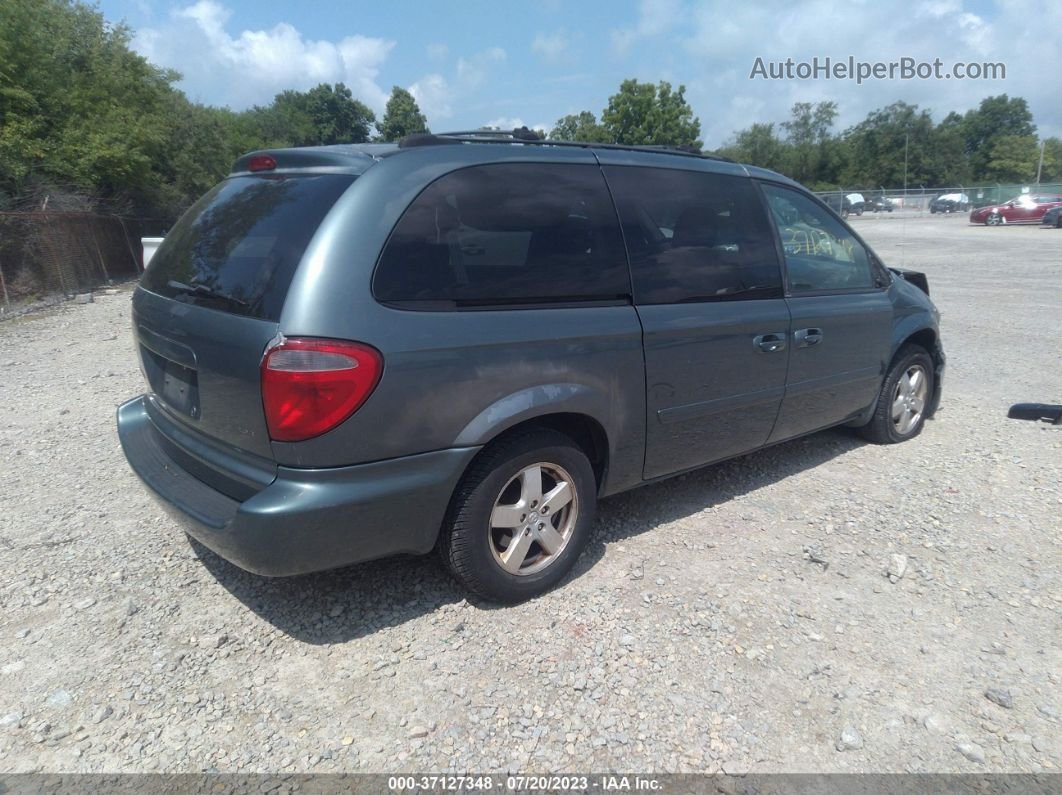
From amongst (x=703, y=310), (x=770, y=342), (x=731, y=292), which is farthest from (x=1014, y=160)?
(x=703, y=310)

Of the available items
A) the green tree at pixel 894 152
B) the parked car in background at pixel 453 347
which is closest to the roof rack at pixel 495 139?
the parked car in background at pixel 453 347

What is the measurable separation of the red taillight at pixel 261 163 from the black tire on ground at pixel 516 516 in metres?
1.50

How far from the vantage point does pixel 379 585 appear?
3238mm

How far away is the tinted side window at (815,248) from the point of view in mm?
4039

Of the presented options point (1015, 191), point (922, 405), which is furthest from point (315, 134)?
point (922, 405)

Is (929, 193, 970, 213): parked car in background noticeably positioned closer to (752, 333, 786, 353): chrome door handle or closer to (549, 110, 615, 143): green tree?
(549, 110, 615, 143): green tree

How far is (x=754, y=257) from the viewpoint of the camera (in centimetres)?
381

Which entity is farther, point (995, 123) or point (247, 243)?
point (995, 123)

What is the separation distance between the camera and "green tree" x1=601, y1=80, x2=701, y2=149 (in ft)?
181

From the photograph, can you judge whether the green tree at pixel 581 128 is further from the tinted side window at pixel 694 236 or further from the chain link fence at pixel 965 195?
the tinted side window at pixel 694 236

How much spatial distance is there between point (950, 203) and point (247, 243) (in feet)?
164

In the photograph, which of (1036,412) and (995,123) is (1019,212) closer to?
(1036,412)

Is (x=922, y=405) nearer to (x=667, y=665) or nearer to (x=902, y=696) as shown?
(x=902, y=696)

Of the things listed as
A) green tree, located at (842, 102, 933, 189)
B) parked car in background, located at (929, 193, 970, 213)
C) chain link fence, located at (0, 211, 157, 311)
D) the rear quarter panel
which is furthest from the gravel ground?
green tree, located at (842, 102, 933, 189)
